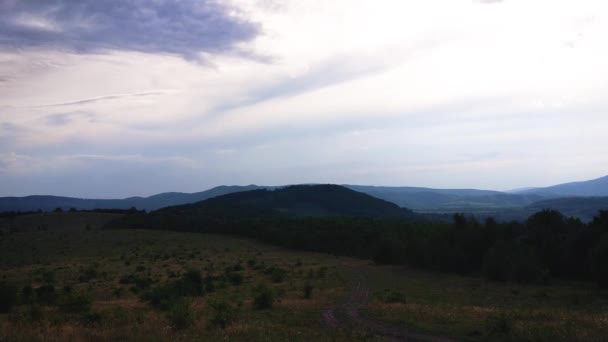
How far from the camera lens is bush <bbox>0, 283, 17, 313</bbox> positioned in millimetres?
30500

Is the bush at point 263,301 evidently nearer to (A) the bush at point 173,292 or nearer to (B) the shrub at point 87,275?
(A) the bush at point 173,292

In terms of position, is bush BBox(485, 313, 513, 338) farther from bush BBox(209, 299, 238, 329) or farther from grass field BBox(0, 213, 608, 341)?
bush BBox(209, 299, 238, 329)

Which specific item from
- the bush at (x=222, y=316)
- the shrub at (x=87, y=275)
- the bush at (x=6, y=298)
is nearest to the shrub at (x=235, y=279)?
the shrub at (x=87, y=275)

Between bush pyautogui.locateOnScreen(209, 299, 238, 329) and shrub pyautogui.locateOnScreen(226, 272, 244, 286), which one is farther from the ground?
bush pyautogui.locateOnScreen(209, 299, 238, 329)

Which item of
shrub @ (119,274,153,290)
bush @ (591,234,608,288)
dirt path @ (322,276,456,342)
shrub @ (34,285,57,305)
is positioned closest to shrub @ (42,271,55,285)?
shrub @ (119,274,153,290)

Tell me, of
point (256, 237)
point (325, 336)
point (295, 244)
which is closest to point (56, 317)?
point (325, 336)

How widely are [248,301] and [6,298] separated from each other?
593 inches

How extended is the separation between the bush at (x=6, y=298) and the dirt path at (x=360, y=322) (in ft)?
65.4

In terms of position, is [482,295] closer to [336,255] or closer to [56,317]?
[56,317]

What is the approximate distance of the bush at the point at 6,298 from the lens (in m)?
30.5

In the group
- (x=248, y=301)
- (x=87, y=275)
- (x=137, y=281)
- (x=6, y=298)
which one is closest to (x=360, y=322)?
(x=248, y=301)

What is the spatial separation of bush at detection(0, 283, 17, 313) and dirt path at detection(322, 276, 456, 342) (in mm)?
19948

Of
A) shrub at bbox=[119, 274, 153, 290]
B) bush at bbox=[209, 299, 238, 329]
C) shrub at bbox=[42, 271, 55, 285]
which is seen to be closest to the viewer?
bush at bbox=[209, 299, 238, 329]

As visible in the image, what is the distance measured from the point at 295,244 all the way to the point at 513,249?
51.0 metres
